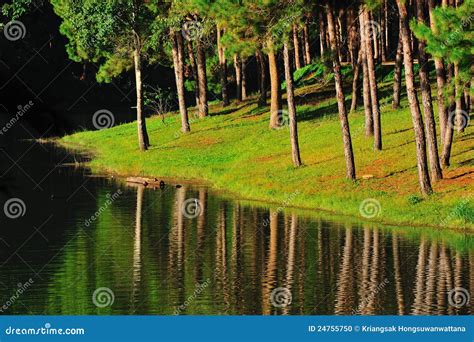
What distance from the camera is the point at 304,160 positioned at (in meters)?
52.9

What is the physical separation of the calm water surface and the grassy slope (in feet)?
6.90

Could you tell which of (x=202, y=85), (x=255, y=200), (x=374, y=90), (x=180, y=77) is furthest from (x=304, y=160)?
(x=202, y=85)

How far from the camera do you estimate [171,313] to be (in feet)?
73.8

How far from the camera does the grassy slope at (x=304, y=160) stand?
130ft

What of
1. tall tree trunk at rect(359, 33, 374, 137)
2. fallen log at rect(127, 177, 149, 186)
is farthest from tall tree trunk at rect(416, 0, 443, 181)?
fallen log at rect(127, 177, 149, 186)

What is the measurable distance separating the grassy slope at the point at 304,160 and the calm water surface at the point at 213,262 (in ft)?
6.90

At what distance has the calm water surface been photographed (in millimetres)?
23641

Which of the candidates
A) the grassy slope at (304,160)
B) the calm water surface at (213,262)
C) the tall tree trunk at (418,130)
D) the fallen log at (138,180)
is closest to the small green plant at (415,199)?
the grassy slope at (304,160)

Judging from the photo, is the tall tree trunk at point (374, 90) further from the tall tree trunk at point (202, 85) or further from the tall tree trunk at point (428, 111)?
the tall tree trunk at point (202, 85)

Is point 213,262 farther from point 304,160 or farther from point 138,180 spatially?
point 138,180

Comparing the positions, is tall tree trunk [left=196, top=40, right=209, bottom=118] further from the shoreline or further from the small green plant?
the small green plant

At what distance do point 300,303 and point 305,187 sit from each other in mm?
22527

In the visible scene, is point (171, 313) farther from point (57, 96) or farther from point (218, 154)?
point (218, 154)

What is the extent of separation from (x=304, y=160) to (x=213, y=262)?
75.9ft
